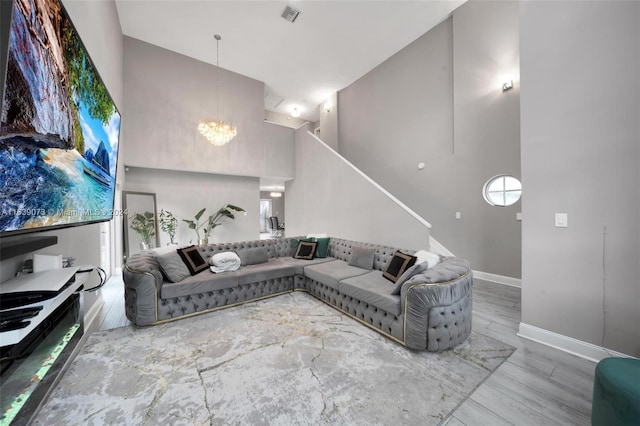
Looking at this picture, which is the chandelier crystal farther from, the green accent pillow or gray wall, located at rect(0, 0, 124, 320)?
the green accent pillow

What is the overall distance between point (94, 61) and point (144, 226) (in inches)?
143

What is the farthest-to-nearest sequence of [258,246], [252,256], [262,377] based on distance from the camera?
[258,246] < [252,256] < [262,377]

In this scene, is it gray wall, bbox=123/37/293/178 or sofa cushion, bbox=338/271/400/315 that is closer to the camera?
sofa cushion, bbox=338/271/400/315

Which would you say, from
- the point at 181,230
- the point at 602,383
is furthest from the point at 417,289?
the point at 181,230

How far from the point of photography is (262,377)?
6.37 ft

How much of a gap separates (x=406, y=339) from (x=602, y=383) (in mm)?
1254

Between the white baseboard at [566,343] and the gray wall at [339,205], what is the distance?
5.28ft

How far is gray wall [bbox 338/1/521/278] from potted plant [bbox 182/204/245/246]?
4.16 meters

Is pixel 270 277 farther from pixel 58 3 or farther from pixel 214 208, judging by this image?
pixel 214 208

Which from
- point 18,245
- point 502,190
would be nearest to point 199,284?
point 18,245

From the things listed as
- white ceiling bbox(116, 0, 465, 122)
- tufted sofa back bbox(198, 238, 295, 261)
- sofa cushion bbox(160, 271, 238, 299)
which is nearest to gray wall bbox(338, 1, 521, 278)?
white ceiling bbox(116, 0, 465, 122)

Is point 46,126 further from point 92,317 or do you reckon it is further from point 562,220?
point 562,220

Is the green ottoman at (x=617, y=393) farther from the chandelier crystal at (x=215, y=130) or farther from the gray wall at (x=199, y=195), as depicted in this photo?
the gray wall at (x=199, y=195)

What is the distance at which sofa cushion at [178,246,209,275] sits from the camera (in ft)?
10.9
